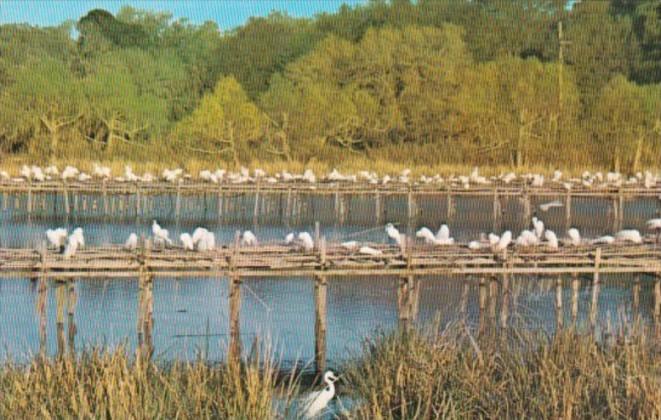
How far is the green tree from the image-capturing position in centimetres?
4088

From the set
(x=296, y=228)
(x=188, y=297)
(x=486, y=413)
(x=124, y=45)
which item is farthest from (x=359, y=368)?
(x=124, y=45)

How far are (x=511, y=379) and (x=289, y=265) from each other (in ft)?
20.5

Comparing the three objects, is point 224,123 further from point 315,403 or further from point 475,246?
point 315,403

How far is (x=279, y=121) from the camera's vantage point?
42312 mm

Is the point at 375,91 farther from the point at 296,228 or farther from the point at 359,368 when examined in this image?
the point at 359,368

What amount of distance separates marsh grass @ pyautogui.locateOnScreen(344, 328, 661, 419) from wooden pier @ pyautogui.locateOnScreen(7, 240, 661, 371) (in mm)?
4138

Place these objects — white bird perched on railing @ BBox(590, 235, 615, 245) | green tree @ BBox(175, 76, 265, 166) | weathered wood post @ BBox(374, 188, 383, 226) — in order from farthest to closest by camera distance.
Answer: green tree @ BBox(175, 76, 265, 166), weathered wood post @ BBox(374, 188, 383, 226), white bird perched on railing @ BBox(590, 235, 615, 245)

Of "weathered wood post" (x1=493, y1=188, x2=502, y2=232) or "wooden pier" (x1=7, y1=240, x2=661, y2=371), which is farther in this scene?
"weathered wood post" (x1=493, y1=188, x2=502, y2=232)

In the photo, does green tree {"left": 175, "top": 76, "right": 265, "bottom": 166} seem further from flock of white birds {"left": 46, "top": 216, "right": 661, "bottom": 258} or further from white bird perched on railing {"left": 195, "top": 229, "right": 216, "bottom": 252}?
white bird perched on railing {"left": 195, "top": 229, "right": 216, "bottom": 252}

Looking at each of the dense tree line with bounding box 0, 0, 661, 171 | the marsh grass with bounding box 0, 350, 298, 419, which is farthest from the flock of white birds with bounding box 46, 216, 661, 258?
the dense tree line with bounding box 0, 0, 661, 171

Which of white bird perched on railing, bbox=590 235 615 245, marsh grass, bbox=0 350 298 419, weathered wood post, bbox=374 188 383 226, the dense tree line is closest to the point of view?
marsh grass, bbox=0 350 298 419

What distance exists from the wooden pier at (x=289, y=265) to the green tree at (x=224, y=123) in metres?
25.8

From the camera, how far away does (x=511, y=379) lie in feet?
27.0

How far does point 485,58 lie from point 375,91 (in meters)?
8.36
